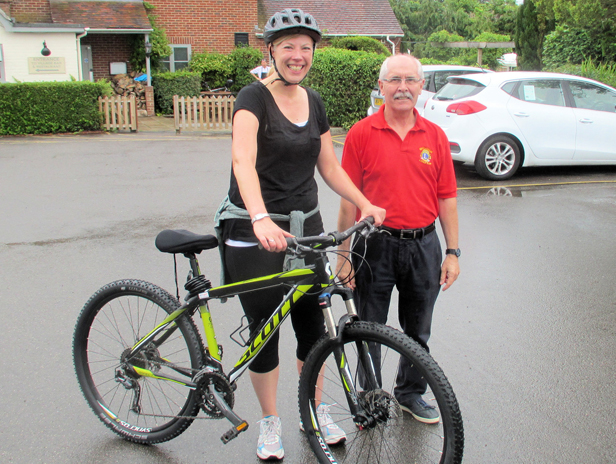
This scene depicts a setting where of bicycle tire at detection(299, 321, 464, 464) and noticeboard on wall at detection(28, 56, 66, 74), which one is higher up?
noticeboard on wall at detection(28, 56, 66, 74)

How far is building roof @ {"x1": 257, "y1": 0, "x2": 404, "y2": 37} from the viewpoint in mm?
26672

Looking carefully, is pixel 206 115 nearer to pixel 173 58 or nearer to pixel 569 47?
pixel 173 58

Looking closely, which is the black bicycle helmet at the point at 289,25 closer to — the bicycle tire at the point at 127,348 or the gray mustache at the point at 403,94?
the gray mustache at the point at 403,94

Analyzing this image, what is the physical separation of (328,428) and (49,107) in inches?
539

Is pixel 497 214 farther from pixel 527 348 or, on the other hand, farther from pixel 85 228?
pixel 85 228

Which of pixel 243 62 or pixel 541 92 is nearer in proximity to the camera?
pixel 541 92

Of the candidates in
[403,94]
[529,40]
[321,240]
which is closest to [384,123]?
[403,94]

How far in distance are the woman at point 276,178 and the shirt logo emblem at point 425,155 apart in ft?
1.31

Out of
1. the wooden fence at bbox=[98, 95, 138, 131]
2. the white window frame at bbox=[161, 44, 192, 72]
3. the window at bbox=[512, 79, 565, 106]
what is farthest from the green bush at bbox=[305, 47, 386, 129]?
the white window frame at bbox=[161, 44, 192, 72]

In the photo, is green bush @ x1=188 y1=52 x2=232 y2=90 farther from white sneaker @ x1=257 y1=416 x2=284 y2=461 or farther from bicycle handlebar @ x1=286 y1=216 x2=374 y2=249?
bicycle handlebar @ x1=286 y1=216 x2=374 y2=249

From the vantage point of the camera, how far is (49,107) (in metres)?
14.8

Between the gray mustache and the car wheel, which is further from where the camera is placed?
the car wheel

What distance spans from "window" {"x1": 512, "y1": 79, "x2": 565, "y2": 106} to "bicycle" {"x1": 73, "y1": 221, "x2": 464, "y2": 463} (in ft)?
24.7

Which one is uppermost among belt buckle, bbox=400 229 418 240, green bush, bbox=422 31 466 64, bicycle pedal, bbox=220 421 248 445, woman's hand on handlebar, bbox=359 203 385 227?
green bush, bbox=422 31 466 64
